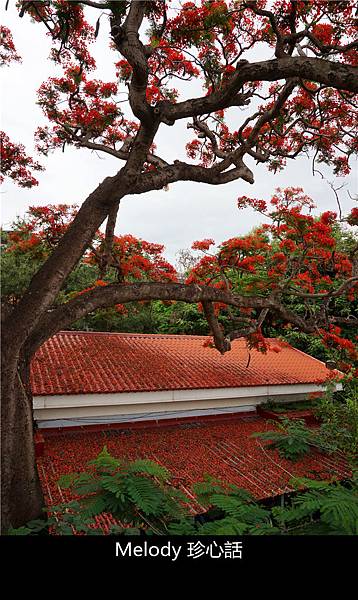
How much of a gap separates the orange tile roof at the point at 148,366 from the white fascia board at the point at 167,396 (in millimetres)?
130

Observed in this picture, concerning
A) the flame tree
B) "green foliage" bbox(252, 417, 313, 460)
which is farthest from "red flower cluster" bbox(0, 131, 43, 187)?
"green foliage" bbox(252, 417, 313, 460)

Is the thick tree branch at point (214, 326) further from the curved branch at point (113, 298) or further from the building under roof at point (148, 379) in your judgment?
the building under roof at point (148, 379)

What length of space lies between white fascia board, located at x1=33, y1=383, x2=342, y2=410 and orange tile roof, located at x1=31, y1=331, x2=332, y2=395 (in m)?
0.13

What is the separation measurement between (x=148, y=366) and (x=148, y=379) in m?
0.84

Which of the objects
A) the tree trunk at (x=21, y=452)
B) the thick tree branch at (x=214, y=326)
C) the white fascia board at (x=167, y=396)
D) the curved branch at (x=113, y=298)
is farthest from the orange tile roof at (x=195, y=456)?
the curved branch at (x=113, y=298)

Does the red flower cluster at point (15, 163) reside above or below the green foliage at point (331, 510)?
above

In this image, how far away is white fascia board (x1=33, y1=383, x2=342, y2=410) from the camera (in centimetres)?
720

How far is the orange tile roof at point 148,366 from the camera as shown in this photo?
7.85m

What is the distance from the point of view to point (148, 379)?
8.40 m

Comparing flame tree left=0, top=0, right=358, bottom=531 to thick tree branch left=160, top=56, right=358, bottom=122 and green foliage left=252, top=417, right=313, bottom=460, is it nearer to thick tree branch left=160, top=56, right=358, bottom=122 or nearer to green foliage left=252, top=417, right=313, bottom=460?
thick tree branch left=160, top=56, right=358, bottom=122

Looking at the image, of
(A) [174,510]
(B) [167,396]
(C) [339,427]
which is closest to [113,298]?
(A) [174,510]
